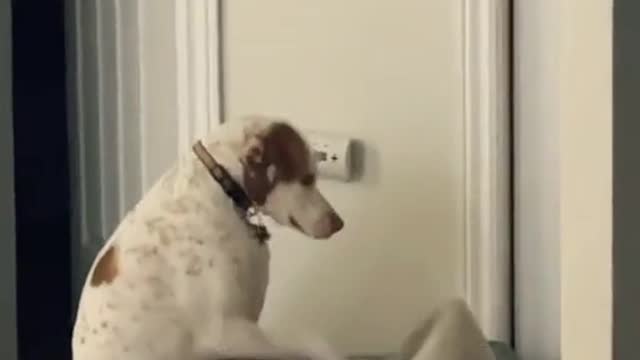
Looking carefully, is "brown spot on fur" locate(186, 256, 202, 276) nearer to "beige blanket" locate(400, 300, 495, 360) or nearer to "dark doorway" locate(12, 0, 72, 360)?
"beige blanket" locate(400, 300, 495, 360)

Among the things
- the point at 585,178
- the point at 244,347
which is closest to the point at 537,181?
the point at 244,347

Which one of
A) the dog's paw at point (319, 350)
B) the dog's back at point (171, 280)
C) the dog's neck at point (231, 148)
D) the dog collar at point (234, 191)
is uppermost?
the dog's neck at point (231, 148)

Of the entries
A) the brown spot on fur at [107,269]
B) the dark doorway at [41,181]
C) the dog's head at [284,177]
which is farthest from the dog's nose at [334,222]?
the dark doorway at [41,181]

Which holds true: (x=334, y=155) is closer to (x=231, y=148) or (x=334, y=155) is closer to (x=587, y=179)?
(x=231, y=148)

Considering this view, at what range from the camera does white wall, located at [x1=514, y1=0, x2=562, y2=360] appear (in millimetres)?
1688

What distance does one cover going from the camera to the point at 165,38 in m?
2.03

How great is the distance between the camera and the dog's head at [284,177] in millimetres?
1443

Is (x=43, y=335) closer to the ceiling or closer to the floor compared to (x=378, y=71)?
closer to the floor

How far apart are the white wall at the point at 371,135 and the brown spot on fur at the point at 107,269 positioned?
14.6 inches

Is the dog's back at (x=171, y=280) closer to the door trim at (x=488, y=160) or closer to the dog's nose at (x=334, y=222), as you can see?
the dog's nose at (x=334, y=222)

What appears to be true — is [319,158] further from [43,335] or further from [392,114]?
[43,335]

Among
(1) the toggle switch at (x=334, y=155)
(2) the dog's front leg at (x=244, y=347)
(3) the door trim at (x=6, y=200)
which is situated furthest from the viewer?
(3) the door trim at (x=6, y=200)

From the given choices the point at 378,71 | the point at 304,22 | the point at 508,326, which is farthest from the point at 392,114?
the point at 508,326

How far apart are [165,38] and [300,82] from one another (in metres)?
0.27
